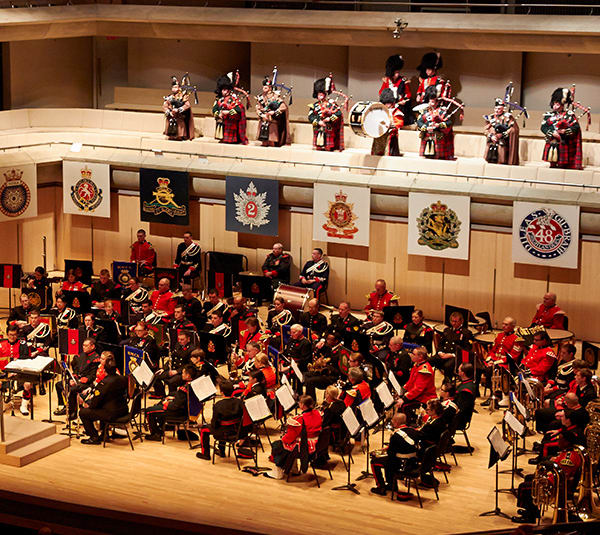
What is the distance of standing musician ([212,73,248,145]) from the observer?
22.9 metres

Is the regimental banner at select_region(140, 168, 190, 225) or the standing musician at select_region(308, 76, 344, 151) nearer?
the standing musician at select_region(308, 76, 344, 151)

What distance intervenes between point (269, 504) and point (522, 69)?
47.4 feet

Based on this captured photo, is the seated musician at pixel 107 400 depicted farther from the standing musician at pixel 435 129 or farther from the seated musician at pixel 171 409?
the standing musician at pixel 435 129

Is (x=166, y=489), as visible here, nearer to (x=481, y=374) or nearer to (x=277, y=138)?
(x=481, y=374)

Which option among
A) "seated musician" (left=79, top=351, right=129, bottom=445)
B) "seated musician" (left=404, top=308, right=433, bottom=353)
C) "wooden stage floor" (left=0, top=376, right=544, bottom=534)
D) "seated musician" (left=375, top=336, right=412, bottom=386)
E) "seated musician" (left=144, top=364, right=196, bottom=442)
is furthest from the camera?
"seated musician" (left=404, top=308, right=433, bottom=353)

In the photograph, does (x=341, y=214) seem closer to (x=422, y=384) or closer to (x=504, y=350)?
(x=504, y=350)

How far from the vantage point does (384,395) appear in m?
14.1

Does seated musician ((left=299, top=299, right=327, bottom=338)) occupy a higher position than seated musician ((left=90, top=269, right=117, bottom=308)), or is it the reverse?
seated musician ((left=90, top=269, right=117, bottom=308))

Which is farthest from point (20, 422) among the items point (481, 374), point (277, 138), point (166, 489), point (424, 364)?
point (277, 138)

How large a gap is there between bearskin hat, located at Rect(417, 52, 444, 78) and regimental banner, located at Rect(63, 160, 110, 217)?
6.79 metres

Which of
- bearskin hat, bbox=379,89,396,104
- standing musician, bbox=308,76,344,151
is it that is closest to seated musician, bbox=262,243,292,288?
standing musician, bbox=308,76,344,151

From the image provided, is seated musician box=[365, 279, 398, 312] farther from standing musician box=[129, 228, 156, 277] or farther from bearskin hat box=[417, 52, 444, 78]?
bearskin hat box=[417, 52, 444, 78]

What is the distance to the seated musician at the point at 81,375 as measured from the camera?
15.3 meters

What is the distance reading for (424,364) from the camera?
49.0 feet
